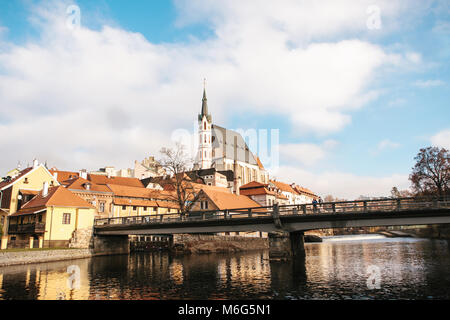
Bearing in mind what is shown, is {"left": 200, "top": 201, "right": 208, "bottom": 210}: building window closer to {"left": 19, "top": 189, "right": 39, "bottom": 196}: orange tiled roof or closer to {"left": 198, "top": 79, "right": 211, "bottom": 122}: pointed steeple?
{"left": 19, "top": 189, "right": 39, "bottom": 196}: orange tiled roof

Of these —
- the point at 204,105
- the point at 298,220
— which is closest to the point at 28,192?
the point at 298,220

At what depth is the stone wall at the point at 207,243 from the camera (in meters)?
54.1

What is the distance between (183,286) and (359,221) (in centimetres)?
1713

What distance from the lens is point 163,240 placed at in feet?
224

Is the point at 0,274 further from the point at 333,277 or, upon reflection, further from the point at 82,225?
the point at 333,277

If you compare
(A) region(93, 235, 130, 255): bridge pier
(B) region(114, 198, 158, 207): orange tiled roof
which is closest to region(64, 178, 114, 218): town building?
(B) region(114, 198, 158, 207): orange tiled roof

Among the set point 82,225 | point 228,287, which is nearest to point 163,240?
point 82,225

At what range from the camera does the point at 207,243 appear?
5531cm

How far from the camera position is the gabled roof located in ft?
158

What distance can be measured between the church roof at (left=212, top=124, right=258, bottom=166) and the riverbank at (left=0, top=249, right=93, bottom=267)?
101 meters

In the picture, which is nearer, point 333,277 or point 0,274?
point 333,277

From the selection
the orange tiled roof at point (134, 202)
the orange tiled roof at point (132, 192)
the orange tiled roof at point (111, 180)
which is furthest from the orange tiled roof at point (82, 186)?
the orange tiled roof at point (111, 180)

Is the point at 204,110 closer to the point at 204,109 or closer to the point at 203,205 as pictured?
the point at 204,109

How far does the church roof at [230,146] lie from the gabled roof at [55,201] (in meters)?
93.9
